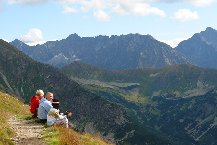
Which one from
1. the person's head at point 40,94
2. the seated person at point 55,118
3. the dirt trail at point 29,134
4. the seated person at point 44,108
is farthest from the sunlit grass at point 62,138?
the person's head at point 40,94

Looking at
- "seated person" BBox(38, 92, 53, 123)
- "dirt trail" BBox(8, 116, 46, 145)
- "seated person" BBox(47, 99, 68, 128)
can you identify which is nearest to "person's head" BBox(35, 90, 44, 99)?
"dirt trail" BBox(8, 116, 46, 145)

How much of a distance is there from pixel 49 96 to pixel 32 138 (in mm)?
6779

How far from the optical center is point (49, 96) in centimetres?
2898

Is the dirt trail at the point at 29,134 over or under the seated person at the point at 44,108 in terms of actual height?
under

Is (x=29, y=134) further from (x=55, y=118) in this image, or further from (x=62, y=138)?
(x=62, y=138)

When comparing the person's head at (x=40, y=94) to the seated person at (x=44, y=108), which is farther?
the person's head at (x=40, y=94)

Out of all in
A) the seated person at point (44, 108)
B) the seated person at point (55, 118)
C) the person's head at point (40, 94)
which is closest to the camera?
the seated person at point (55, 118)

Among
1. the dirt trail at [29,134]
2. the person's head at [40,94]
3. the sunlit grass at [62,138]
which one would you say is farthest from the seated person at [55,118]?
the person's head at [40,94]

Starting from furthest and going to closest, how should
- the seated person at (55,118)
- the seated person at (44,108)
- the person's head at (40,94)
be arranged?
the person's head at (40,94) → the seated person at (44,108) → the seated person at (55,118)

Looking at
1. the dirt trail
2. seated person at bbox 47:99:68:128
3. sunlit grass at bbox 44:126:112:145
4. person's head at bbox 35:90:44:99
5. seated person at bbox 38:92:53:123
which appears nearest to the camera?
sunlit grass at bbox 44:126:112:145

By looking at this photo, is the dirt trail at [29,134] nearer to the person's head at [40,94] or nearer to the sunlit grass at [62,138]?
the sunlit grass at [62,138]

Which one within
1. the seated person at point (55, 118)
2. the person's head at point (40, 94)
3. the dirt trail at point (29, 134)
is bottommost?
the dirt trail at point (29, 134)

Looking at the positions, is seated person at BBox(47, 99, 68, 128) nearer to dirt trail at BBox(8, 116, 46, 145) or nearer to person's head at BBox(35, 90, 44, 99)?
dirt trail at BBox(8, 116, 46, 145)

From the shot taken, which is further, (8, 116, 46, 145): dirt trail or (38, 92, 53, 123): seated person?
(38, 92, 53, 123): seated person
